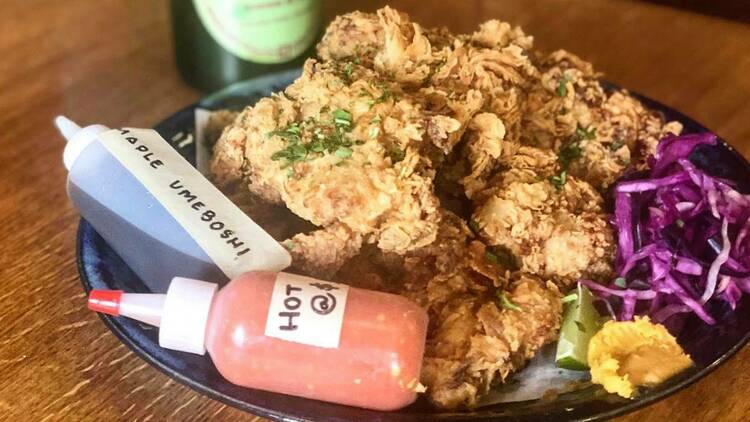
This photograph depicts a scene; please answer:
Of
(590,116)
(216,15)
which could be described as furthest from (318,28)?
(590,116)

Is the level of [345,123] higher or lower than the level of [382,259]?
higher

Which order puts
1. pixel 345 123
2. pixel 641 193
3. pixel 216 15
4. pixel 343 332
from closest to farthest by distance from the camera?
pixel 343 332 → pixel 345 123 → pixel 641 193 → pixel 216 15

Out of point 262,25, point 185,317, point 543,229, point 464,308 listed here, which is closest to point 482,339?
point 464,308

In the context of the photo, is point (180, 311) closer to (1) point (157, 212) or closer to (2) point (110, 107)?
(1) point (157, 212)

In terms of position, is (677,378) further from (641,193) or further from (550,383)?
(641,193)

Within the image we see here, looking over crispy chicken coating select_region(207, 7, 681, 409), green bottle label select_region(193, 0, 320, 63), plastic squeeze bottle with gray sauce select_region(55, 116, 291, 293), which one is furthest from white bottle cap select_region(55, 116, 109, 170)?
green bottle label select_region(193, 0, 320, 63)

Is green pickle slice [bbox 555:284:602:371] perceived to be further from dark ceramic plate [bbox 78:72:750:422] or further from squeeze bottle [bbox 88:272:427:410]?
squeeze bottle [bbox 88:272:427:410]
